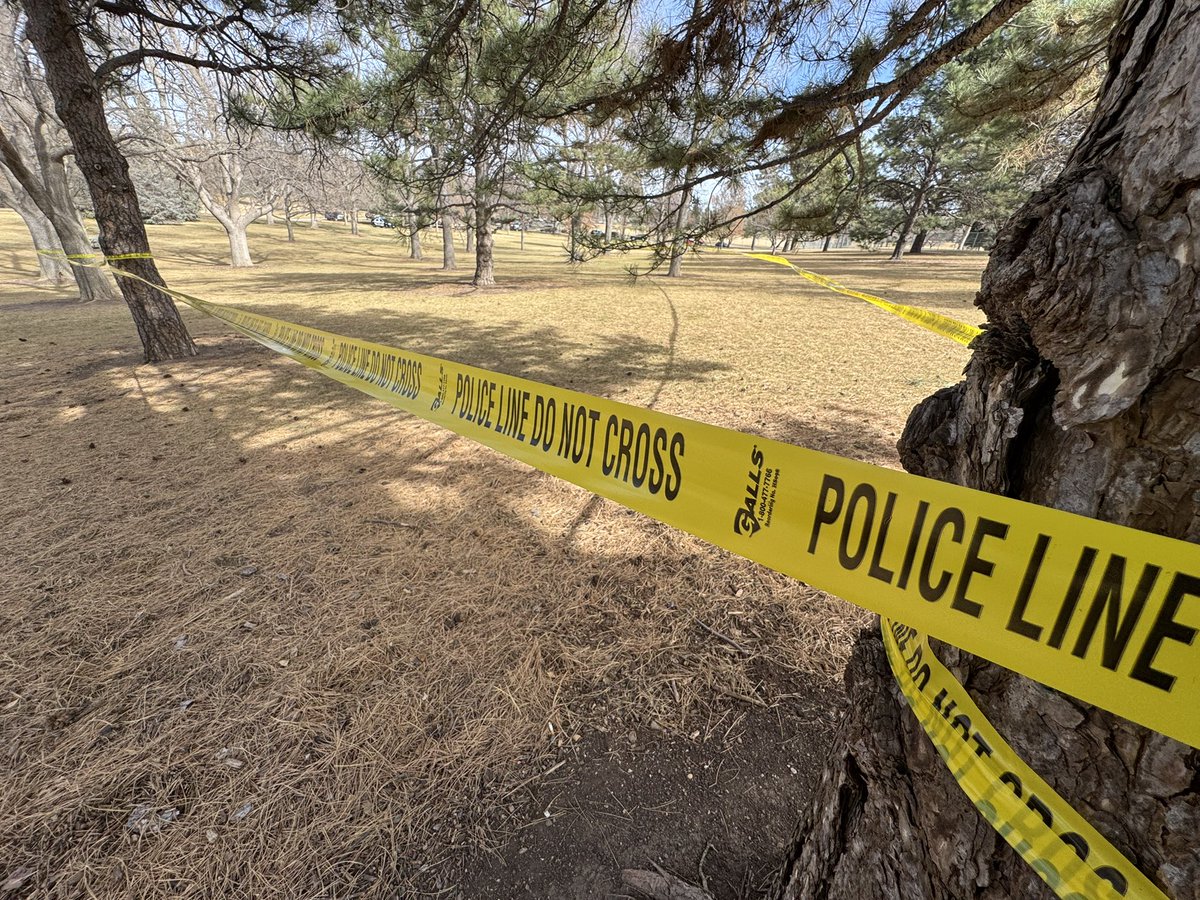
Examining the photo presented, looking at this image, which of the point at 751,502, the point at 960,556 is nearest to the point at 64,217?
the point at 751,502

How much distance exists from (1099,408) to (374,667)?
8.30 ft

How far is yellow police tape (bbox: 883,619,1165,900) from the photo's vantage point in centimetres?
68

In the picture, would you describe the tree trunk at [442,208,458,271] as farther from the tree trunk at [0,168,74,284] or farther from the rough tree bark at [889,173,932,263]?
the rough tree bark at [889,173,932,263]

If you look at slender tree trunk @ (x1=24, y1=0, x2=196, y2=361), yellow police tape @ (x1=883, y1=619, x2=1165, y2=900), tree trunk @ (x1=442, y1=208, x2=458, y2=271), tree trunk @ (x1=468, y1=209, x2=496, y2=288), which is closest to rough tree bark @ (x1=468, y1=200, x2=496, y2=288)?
tree trunk @ (x1=468, y1=209, x2=496, y2=288)

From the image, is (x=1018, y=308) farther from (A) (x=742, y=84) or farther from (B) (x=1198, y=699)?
(A) (x=742, y=84)

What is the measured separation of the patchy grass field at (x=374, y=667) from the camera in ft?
5.14

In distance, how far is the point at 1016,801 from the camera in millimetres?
774

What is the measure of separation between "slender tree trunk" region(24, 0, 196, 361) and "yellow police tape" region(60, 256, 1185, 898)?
7.61 m

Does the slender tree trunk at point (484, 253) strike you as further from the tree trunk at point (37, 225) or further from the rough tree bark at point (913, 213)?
the rough tree bark at point (913, 213)

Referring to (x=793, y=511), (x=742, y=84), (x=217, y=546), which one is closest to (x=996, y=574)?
(x=793, y=511)

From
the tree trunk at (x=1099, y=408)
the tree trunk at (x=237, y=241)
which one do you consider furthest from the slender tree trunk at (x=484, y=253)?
the tree trunk at (x=237, y=241)

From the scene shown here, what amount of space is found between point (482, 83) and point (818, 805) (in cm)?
504

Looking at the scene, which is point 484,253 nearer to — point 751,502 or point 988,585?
point 751,502

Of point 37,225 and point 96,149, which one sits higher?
point 96,149
